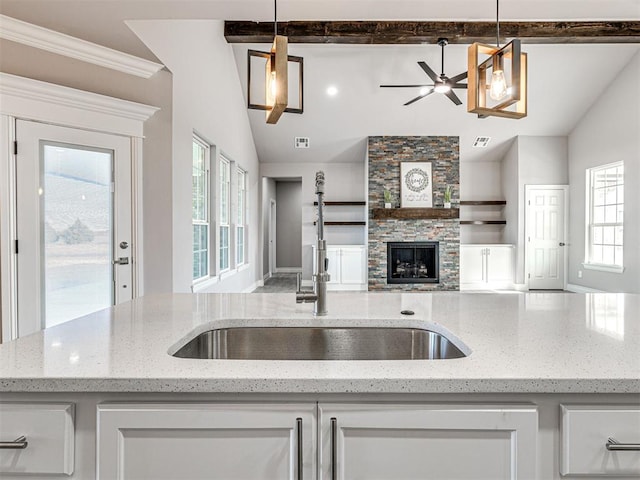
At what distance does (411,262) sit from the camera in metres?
7.66

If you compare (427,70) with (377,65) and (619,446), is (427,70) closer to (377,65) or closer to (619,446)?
(377,65)

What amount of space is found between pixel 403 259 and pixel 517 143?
3.13 m

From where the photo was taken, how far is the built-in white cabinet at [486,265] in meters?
7.75

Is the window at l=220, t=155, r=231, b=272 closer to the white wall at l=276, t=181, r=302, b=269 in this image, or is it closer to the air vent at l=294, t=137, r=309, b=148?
the air vent at l=294, t=137, r=309, b=148

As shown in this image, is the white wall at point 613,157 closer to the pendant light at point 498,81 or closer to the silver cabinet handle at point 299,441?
the pendant light at point 498,81

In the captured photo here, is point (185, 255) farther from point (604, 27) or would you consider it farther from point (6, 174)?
point (604, 27)

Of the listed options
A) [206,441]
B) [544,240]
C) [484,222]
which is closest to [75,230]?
[206,441]

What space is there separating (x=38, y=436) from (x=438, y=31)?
5653mm

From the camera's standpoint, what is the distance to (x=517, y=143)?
7633 mm

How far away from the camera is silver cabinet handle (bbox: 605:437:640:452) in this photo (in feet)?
2.70

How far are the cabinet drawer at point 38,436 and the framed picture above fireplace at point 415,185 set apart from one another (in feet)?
23.4

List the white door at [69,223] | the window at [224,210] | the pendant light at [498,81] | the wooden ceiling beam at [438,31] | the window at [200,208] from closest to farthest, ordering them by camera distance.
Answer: the pendant light at [498,81]
the white door at [69,223]
the window at [200,208]
the wooden ceiling beam at [438,31]
the window at [224,210]

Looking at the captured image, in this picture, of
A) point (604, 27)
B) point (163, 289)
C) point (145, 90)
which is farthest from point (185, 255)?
point (604, 27)

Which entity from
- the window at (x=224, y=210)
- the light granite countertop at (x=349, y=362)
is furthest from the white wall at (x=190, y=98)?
the light granite countertop at (x=349, y=362)
